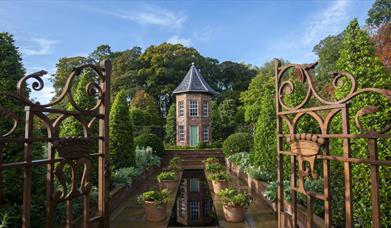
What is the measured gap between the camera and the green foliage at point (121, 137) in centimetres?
982

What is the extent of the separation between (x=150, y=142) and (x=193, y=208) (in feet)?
34.2

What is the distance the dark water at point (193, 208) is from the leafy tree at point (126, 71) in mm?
27674

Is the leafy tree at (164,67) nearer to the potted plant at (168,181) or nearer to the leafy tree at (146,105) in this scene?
the leafy tree at (146,105)

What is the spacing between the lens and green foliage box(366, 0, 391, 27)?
2564 cm

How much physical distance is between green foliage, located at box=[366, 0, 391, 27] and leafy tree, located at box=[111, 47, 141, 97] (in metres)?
28.2

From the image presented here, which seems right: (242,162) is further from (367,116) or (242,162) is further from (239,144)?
(367,116)

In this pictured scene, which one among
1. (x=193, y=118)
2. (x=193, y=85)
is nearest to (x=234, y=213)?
(x=193, y=118)

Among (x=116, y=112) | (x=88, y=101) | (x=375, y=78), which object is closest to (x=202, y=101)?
(x=116, y=112)

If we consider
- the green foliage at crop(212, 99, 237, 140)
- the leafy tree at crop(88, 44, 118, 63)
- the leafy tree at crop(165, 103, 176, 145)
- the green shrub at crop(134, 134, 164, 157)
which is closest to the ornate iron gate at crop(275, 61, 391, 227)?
the green shrub at crop(134, 134, 164, 157)

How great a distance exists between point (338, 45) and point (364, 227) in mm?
29689

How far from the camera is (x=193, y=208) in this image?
7.09 meters

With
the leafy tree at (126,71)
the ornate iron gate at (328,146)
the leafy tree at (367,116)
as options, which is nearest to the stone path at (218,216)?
the ornate iron gate at (328,146)

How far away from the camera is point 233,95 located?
3544cm

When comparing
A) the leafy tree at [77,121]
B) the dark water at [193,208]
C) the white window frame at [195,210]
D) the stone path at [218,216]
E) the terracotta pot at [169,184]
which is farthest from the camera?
the terracotta pot at [169,184]
